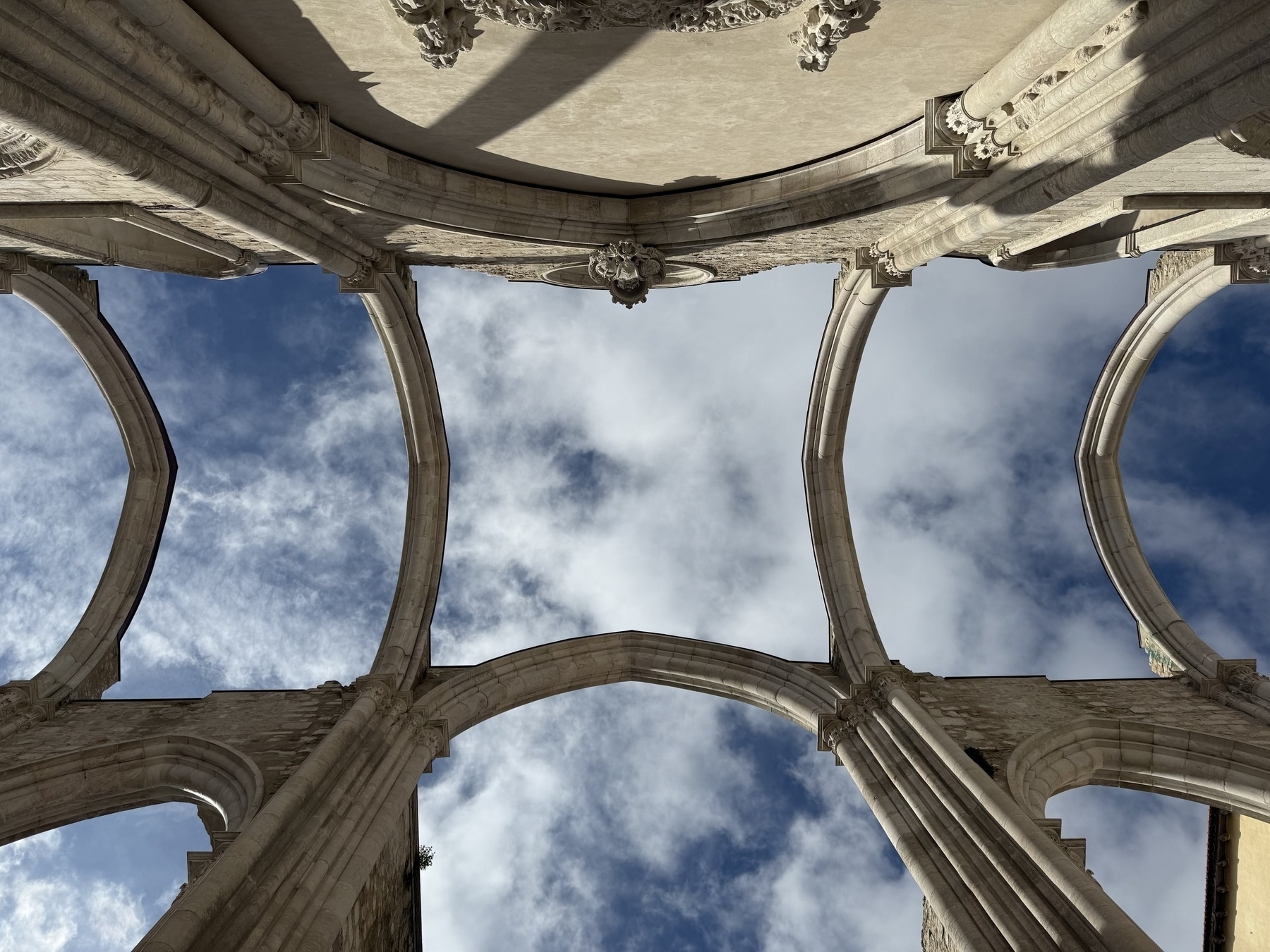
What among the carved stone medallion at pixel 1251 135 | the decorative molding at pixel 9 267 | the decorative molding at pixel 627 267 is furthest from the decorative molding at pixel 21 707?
the carved stone medallion at pixel 1251 135

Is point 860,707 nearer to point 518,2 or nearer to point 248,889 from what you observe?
point 248,889

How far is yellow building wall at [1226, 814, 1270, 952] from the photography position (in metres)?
9.40

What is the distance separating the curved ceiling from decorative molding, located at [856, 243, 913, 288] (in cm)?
162

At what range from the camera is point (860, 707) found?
28.9 ft

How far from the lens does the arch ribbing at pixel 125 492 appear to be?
939 cm

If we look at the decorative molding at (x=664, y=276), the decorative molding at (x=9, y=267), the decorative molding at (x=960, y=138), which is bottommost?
the decorative molding at (x=9, y=267)

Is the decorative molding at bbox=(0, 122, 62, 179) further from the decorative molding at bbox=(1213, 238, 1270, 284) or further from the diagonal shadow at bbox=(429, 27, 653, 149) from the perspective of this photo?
the decorative molding at bbox=(1213, 238, 1270, 284)

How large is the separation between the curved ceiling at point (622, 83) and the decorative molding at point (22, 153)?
1.37 m

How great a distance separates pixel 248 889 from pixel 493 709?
14.2ft

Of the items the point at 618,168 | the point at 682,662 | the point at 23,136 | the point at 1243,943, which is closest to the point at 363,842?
the point at 682,662

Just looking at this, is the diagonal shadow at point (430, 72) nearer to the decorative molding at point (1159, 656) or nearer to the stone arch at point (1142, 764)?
the stone arch at point (1142, 764)

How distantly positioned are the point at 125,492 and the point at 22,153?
21.6ft

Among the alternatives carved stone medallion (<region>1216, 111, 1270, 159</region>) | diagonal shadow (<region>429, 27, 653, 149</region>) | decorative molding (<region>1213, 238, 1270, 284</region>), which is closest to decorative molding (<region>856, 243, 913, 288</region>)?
decorative molding (<region>1213, 238, 1270, 284</region>)

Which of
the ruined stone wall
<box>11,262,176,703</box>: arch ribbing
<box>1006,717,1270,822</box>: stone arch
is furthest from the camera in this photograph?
<box>11,262,176,703</box>: arch ribbing
